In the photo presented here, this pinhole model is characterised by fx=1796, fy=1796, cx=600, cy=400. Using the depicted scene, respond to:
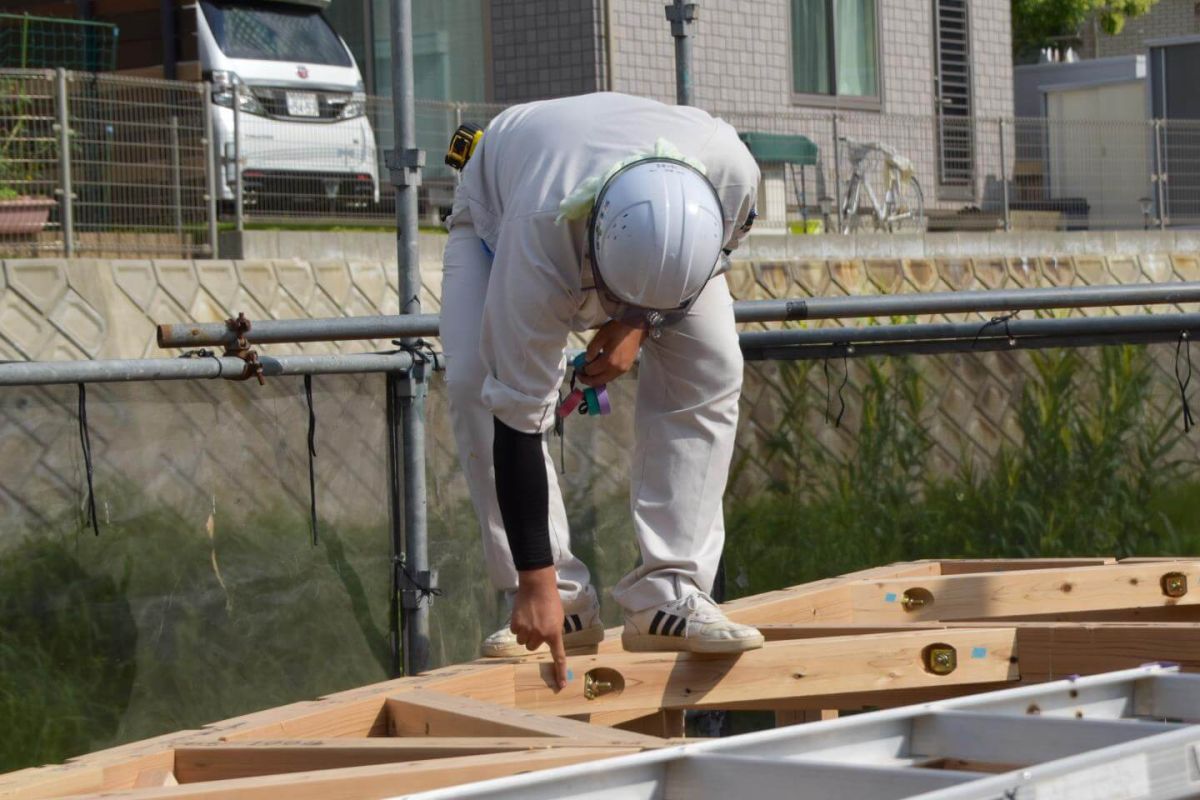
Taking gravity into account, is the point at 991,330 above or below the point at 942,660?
above

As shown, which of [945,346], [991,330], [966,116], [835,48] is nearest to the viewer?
[991,330]

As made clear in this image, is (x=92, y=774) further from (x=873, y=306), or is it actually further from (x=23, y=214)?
(x=23, y=214)

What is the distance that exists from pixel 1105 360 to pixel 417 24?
38.2ft

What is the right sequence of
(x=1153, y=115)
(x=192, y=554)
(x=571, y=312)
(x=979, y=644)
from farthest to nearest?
(x=1153, y=115)
(x=192, y=554)
(x=979, y=644)
(x=571, y=312)

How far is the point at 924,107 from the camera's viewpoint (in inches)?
773

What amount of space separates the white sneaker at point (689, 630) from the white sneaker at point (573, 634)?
0.28ft

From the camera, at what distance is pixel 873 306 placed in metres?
5.69

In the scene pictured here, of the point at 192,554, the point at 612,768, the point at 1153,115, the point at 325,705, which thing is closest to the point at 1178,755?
the point at 612,768

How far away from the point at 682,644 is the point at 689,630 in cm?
5

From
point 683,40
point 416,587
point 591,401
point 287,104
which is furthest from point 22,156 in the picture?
point 591,401

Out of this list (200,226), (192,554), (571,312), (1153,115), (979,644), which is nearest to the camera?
(571,312)

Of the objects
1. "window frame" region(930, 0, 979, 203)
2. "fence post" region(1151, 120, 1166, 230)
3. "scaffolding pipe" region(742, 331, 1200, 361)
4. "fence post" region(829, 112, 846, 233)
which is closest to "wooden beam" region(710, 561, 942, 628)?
"scaffolding pipe" region(742, 331, 1200, 361)

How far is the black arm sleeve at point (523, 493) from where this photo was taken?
3645mm

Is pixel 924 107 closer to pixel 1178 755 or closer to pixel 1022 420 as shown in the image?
pixel 1022 420
